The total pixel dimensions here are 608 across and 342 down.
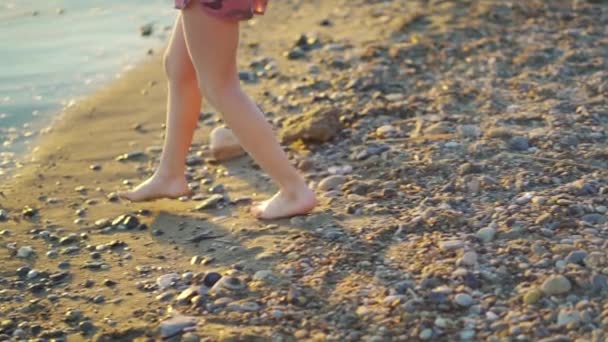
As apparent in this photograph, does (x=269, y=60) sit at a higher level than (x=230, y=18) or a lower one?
lower

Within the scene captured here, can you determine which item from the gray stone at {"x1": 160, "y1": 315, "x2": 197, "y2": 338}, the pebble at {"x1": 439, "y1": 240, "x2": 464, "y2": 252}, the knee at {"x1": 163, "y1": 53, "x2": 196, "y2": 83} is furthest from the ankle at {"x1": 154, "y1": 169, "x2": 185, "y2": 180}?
the pebble at {"x1": 439, "y1": 240, "x2": 464, "y2": 252}

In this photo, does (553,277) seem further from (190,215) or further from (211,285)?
(190,215)

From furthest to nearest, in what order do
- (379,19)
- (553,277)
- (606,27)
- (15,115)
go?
(379,19), (606,27), (15,115), (553,277)

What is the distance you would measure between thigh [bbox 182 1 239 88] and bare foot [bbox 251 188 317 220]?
48 centimetres

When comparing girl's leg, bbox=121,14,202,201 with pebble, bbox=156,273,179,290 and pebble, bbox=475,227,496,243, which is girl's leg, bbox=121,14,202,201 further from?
pebble, bbox=475,227,496,243

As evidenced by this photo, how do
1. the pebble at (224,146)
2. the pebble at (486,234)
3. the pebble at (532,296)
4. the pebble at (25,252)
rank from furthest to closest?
the pebble at (224,146), the pebble at (25,252), the pebble at (486,234), the pebble at (532,296)

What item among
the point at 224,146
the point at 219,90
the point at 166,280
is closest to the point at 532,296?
the point at 166,280

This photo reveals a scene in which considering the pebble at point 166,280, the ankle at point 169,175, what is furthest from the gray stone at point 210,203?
the pebble at point 166,280

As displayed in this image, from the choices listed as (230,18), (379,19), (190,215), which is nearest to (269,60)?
(379,19)

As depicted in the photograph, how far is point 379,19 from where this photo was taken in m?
7.07

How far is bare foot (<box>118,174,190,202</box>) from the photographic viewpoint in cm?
424

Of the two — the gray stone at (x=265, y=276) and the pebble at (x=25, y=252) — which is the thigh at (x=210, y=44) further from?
the pebble at (x=25, y=252)

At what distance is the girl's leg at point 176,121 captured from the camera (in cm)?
407

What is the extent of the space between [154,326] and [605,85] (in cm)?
287
